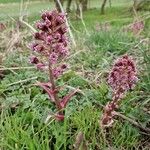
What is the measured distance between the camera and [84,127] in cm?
314

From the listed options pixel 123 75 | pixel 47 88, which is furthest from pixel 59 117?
pixel 123 75

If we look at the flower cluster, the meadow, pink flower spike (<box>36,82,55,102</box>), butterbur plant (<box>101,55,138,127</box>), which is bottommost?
the meadow

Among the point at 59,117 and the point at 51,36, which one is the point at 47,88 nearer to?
the point at 59,117

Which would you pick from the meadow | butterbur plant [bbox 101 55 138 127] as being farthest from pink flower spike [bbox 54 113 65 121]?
butterbur plant [bbox 101 55 138 127]

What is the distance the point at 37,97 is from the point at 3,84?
459mm

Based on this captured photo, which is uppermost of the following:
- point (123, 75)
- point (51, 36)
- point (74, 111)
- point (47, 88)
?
point (51, 36)

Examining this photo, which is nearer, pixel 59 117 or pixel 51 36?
pixel 51 36

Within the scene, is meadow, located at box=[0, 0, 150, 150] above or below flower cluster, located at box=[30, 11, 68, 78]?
below

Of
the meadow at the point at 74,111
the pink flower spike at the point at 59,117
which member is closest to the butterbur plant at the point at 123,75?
the meadow at the point at 74,111

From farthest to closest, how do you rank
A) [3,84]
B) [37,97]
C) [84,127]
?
1. [3,84]
2. [37,97]
3. [84,127]

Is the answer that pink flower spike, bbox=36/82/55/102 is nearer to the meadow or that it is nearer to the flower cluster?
the meadow

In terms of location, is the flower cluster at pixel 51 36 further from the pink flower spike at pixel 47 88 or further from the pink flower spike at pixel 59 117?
the pink flower spike at pixel 59 117

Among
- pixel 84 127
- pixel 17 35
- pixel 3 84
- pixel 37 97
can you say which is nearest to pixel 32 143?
pixel 84 127

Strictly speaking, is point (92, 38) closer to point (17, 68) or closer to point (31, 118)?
point (17, 68)
